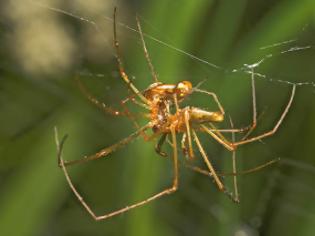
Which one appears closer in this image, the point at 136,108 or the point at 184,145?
the point at 184,145

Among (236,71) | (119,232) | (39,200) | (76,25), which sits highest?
(76,25)

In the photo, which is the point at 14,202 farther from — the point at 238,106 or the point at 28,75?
the point at 238,106

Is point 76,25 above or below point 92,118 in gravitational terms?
above

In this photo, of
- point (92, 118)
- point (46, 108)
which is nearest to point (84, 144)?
point (92, 118)

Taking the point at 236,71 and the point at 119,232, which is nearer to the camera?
the point at 236,71

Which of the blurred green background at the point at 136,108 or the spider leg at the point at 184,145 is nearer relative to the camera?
the spider leg at the point at 184,145

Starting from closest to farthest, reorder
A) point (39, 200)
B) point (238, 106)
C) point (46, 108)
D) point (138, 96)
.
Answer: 1. point (138, 96)
2. point (39, 200)
3. point (238, 106)
4. point (46, 108)

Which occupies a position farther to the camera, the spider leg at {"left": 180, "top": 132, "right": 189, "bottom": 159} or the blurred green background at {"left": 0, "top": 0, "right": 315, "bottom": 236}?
the blurred green background at {"left": 0, "top": 0, "right": 315, "bottom": 236}

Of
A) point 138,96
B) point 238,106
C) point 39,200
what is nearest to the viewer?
point 138,96
